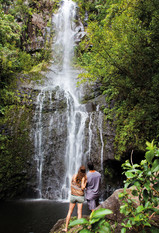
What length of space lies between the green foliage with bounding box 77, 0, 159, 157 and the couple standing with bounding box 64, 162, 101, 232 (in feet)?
11.2

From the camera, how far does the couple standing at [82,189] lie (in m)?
3.72

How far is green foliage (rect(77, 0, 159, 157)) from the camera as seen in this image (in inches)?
221

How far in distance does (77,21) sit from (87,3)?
2.43 meters

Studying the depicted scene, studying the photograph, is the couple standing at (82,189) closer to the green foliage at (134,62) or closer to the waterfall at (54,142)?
the green foliage at (134,62)

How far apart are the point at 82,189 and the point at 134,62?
16.7 ft

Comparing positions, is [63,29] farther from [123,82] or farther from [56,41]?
[123,82]

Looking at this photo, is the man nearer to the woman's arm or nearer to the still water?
the woman's arm

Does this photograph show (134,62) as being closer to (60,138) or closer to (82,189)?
(82,189)

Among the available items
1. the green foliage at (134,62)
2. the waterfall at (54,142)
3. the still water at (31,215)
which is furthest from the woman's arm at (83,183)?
the waterfall at (54,142)

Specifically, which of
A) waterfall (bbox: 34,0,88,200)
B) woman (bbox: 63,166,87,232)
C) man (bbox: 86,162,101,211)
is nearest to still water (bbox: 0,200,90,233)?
waterfall (bbox: 34,0,88,200)

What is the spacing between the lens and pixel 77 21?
1872 centimetres

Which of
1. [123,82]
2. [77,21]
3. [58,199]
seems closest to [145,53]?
[123,82]

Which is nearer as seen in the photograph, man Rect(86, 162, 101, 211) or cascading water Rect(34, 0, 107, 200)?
man Rect(86, 162, 101, 211)

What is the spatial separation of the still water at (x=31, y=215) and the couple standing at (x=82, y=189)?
2129mm
